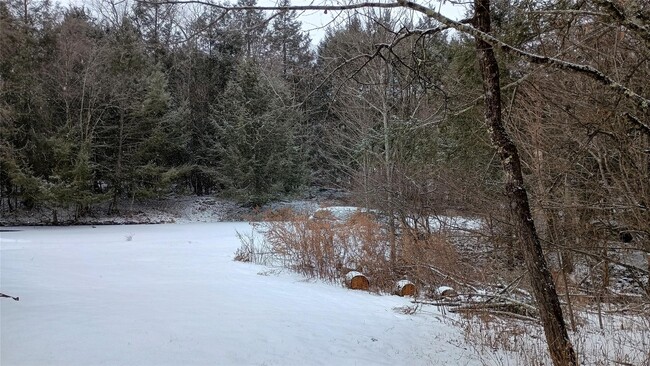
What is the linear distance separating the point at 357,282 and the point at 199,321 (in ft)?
13.7

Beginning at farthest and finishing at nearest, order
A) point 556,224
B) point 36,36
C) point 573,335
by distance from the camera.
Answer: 1. point 36,36
2. point 556,224
3. point 573,335

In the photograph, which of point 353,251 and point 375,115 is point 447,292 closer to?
point 353,251

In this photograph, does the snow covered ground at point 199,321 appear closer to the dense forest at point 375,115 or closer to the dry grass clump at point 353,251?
the dry grass clump at point 353,251

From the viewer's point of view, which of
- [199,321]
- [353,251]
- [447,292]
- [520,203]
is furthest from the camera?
[353,251]

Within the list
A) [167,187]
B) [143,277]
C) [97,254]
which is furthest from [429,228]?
[167,187]

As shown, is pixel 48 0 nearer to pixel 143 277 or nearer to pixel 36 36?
pixel 36 36

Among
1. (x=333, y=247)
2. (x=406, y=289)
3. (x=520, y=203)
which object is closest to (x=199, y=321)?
(x=520, y=203)

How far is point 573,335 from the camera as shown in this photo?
547cm

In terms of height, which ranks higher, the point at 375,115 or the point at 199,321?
the point at 375,115

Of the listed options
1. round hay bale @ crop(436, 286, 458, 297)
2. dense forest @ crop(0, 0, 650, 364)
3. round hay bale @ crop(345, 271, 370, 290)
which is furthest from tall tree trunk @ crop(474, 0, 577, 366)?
round hay bale @ crop(345, 271, 370, 290)

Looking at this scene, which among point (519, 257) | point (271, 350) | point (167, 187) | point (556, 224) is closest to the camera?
point (271, 350)

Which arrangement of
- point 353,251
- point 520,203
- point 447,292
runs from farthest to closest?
point 353,251 < point 447,292 < point 520,203

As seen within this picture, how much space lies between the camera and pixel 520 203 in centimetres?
362

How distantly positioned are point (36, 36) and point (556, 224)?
25.8 meters
